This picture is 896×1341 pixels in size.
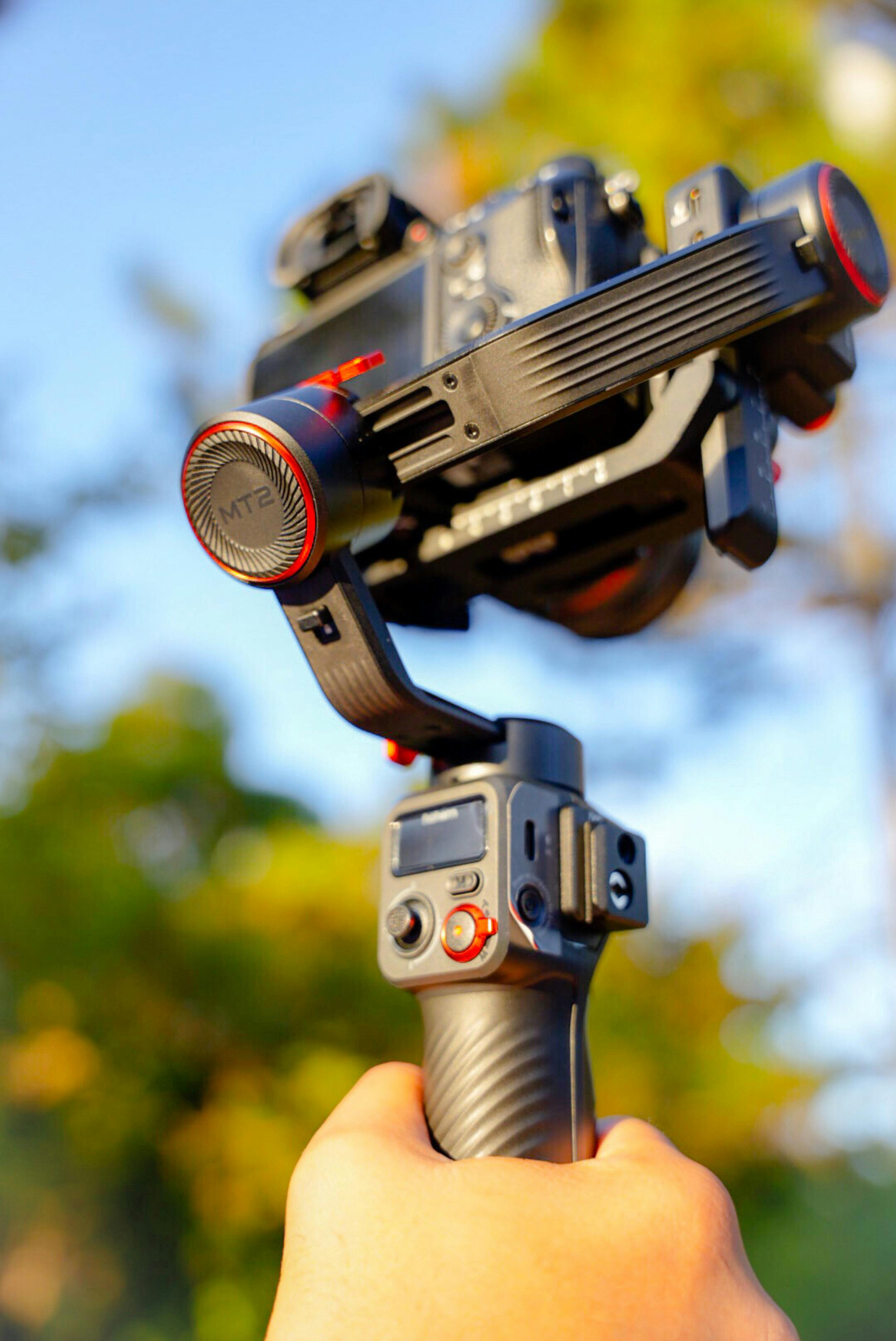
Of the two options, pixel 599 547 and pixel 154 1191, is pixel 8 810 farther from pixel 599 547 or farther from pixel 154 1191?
pixel 599 547

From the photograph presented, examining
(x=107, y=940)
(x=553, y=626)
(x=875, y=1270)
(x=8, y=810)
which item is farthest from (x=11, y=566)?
(x=875, y=1270)

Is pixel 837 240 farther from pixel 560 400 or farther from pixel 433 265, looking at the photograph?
pixel 433 265

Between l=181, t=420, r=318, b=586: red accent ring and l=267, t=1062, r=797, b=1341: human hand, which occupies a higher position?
l=181, t=420, r=318, b=586: red accent ring

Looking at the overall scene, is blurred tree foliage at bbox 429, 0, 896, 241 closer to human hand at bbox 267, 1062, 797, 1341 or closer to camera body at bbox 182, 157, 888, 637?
camera body at bbox 182, 157, 888, 637

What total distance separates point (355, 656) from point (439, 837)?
14 cm

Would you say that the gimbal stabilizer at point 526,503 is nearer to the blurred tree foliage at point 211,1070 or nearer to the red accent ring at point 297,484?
the red accent ring at point 297,484

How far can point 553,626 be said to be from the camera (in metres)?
1.05

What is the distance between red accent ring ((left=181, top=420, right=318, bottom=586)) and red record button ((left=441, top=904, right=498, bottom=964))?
261 millimetres

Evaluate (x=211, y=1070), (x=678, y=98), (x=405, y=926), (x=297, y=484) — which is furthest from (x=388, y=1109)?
(x=211, y=1070)

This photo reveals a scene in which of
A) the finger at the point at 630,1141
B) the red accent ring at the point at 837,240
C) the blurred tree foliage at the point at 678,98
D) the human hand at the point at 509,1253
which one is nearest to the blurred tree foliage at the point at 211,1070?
the blurred tree foliage at the point at 678,98

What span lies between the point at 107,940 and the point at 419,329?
4.74 meters

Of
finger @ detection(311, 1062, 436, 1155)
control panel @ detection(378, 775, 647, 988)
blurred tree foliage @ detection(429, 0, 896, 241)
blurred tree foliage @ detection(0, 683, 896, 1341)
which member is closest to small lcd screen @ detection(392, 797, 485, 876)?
control panel @ detection(378, 775, 647, 988)

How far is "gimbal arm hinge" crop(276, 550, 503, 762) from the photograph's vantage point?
734 mm

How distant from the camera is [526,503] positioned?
80 centimetres
